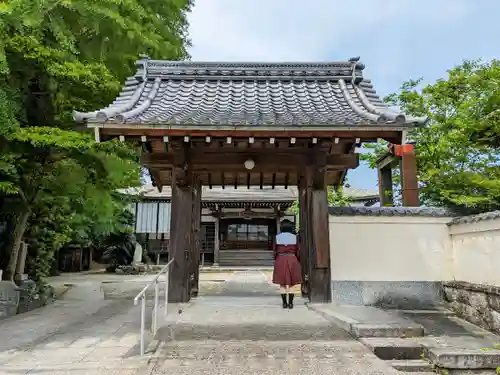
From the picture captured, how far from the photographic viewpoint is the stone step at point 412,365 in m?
3.70

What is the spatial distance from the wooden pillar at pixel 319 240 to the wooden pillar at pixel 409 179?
2197 mm

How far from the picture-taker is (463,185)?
7.14 metres

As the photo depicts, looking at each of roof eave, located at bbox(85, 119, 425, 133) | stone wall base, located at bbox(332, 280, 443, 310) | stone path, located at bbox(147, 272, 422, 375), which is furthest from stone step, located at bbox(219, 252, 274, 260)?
roof eave, located at bbox(85, 119, 425, 133)

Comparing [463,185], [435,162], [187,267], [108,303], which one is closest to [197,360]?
[187,267]

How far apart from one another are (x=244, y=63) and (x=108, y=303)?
6.32m

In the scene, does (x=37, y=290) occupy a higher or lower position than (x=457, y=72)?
lower

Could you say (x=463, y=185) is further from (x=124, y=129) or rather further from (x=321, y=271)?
(x=124, y=129)

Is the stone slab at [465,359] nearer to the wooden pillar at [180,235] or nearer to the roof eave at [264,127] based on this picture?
the roof eave at [264,127]

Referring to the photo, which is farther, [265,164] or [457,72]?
[457,72]

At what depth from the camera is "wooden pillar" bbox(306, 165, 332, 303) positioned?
20.1 ft

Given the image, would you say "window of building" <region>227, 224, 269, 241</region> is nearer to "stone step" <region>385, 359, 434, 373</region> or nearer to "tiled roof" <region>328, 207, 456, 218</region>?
"tiled roof" <region>328, 207, 456, 218</region>

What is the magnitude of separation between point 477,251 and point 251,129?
3.89m

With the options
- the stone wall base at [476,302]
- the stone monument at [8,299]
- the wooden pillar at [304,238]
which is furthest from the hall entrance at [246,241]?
the stone wall base at [476,302]

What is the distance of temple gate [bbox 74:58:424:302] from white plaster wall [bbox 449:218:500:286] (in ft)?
Result: 4.05
